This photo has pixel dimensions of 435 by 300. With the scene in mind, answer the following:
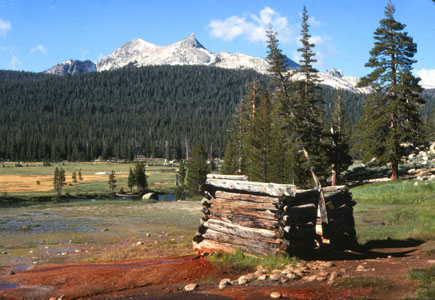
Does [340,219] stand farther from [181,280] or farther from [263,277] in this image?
[181,280]

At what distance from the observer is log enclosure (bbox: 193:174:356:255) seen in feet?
39.0

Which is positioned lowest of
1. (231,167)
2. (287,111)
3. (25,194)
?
(25,194)

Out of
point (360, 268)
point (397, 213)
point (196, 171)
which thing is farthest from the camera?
point (196, 171)

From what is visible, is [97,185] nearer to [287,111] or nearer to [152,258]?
[287,111]

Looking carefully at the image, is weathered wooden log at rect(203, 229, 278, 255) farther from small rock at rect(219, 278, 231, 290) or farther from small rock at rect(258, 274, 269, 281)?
small rock at rect(219, 278, 231, 290)

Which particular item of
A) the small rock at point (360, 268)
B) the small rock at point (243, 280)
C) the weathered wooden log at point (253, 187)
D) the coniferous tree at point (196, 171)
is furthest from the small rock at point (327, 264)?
the coniferous tree at point (196, 171)

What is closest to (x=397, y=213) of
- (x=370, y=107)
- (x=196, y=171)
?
(x=370, y=107)

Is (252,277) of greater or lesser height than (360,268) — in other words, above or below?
→ below

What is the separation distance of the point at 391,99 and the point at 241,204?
36132 mm

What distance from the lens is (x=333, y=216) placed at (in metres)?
15.1

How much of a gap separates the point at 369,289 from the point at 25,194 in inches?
2853

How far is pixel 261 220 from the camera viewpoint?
12258 millimetres

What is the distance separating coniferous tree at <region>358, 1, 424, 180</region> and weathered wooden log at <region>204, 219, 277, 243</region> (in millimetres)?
33579

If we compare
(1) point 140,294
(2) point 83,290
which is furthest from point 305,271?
(2) point 83,290
